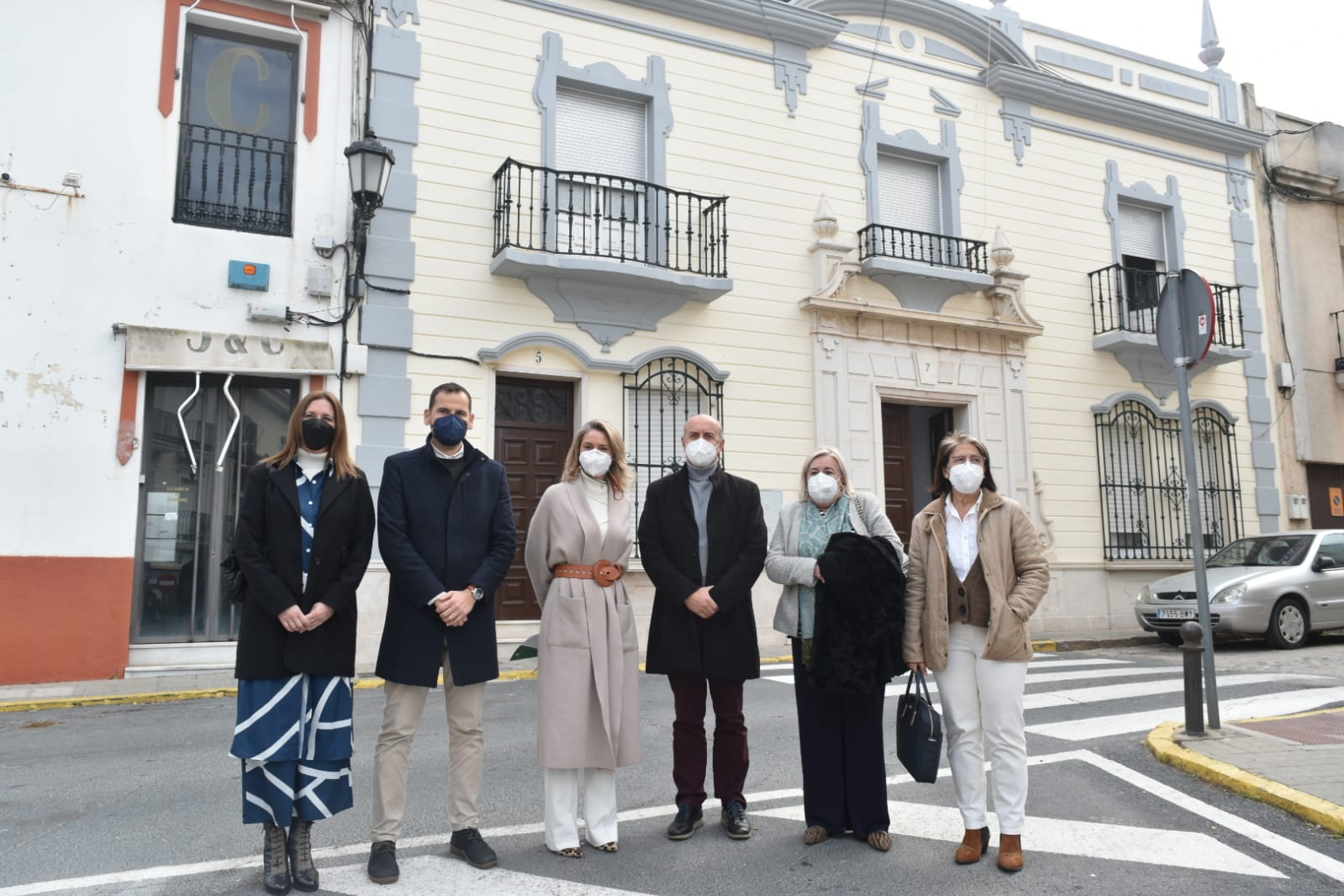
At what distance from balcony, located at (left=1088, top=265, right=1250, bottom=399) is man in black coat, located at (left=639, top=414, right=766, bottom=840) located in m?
11.6

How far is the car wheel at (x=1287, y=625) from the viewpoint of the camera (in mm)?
11352

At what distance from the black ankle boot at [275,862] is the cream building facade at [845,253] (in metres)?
7.16

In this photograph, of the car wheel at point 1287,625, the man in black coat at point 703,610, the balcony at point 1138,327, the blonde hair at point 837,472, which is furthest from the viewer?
the balcony at point 1138,327

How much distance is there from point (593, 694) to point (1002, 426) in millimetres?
10758

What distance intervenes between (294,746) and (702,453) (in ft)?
7.01

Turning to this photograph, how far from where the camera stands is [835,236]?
13039mm

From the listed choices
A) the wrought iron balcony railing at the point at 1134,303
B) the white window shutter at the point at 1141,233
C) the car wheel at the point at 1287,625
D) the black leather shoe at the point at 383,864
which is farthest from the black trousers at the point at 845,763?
the white window shutter at the point at 1141,233

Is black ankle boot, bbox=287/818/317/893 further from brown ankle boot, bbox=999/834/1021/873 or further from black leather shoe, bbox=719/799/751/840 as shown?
brown ankle boot, bbox=999/834/1021/873

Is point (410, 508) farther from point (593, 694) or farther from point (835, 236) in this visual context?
point (835, 236)

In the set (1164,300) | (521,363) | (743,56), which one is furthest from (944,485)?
(743,56)

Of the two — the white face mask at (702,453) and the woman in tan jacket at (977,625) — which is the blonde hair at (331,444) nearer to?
the white face mask at (702,453)

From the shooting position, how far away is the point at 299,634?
12.7ft

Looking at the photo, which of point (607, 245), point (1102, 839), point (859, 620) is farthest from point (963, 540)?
point (607, 245)

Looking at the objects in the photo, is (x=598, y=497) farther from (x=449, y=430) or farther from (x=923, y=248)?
(x=923, y=248)
